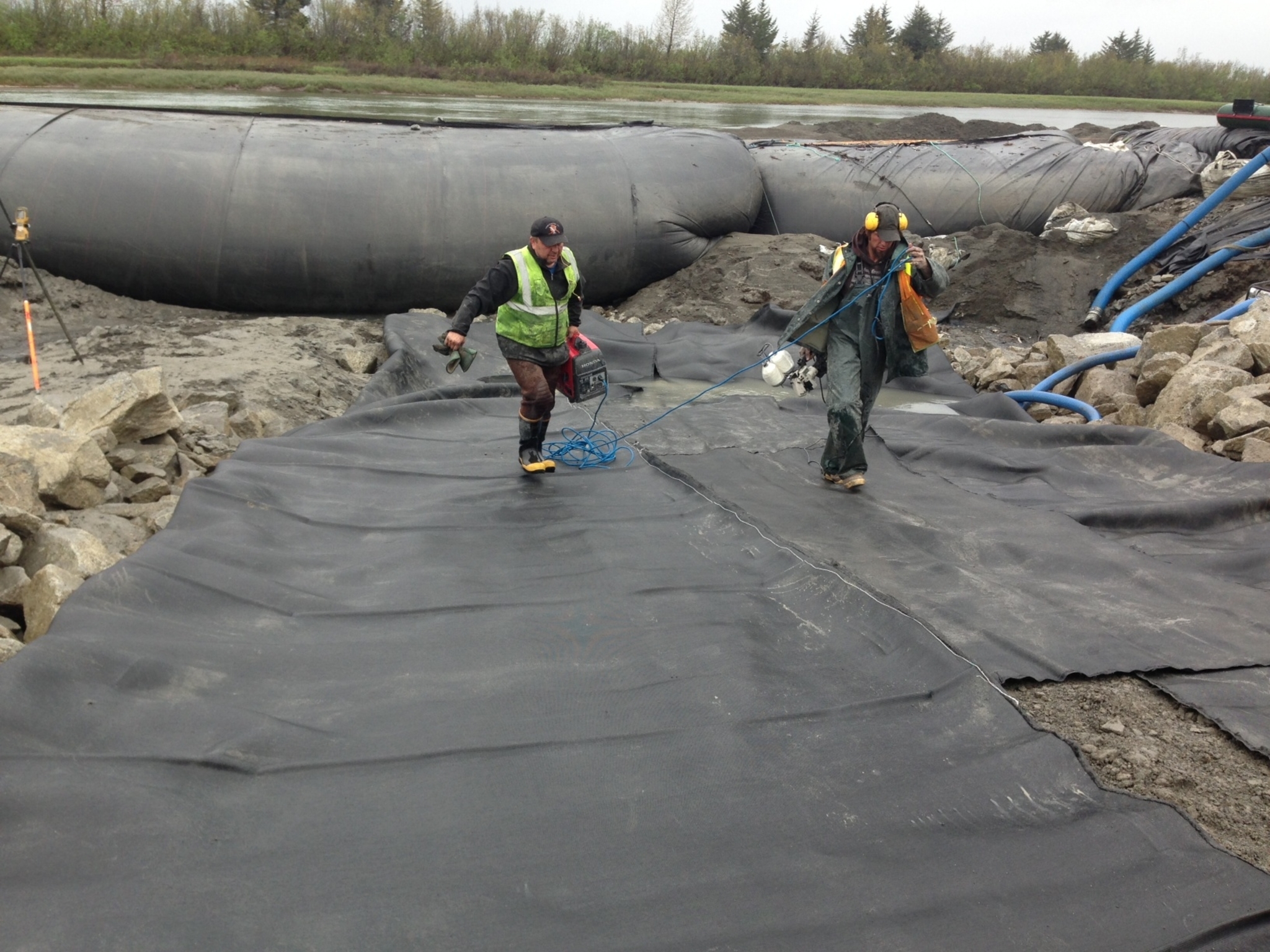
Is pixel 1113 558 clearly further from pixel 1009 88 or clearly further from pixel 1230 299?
pixel 1009 88

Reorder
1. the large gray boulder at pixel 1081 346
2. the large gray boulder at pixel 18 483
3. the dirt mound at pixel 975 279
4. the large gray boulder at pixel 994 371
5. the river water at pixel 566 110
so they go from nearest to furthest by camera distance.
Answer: the large gray boulder at pixel 18 483
the large gray boulder at pixel 1081 346
the large gray boulder at pixel 994 371
the dirt mound at pixel 975 279
the river water at pixel 566 110

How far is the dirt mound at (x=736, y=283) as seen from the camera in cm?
928

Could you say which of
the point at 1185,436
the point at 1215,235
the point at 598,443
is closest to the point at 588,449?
the point at 598,443

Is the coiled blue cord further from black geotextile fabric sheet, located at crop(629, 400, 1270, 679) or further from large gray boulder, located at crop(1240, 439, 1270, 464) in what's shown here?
large gray boulder, located at crop(1240, 439, 1270, 464)

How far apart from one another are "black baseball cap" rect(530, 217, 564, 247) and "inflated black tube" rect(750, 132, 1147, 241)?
6.76 m

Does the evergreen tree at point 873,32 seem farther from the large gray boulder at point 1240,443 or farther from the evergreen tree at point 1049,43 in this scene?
the large gray boulder at point 1240,443

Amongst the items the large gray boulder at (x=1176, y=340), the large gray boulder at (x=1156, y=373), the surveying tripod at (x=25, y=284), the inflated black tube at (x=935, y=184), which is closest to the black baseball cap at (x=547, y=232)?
the surveying tripod at (x=25, y=284)

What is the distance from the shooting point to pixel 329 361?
7387 millimetres

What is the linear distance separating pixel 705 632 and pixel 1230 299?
734cm

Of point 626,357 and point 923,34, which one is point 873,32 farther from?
point 626,357

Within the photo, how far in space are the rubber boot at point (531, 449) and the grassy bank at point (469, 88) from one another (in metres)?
18.1

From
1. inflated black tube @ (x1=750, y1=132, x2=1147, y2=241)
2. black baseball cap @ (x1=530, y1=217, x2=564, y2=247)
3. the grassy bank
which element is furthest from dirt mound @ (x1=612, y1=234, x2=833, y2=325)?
the grassy bank

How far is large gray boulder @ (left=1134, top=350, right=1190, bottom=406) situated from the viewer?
6.25m

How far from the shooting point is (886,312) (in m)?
4.77
